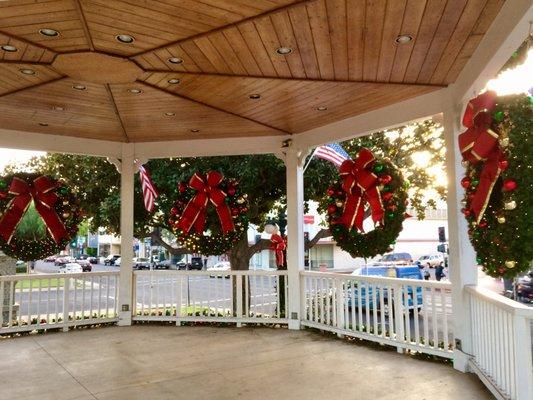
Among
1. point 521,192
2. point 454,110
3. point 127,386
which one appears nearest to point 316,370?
point 127,386

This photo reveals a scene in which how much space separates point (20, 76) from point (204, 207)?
273 cm

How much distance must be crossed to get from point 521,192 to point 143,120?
455cm

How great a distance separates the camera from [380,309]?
544 centimetres

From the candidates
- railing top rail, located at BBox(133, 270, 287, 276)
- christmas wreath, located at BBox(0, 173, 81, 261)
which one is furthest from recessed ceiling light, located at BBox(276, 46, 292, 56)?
christmas wreath, located at BBox(0, 173, 81, 261)

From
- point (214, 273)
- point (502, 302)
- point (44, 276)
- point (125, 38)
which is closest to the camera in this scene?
point (502, 302)

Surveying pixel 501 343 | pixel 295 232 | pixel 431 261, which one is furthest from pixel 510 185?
pixel 431 261

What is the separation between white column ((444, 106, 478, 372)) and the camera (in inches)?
173

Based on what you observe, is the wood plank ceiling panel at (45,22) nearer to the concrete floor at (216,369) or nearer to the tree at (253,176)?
the concrete floor at (216,369)

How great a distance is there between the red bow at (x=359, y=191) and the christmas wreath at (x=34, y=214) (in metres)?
3.70

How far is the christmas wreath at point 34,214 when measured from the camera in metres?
5.72

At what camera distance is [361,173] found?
16.2ft

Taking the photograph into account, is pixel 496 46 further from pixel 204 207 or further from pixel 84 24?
pixel 204 207

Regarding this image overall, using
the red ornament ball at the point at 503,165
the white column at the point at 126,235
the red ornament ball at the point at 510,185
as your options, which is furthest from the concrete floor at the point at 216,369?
the red ornament ball at the point at 503,165

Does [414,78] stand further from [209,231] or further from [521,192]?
[209,231]
